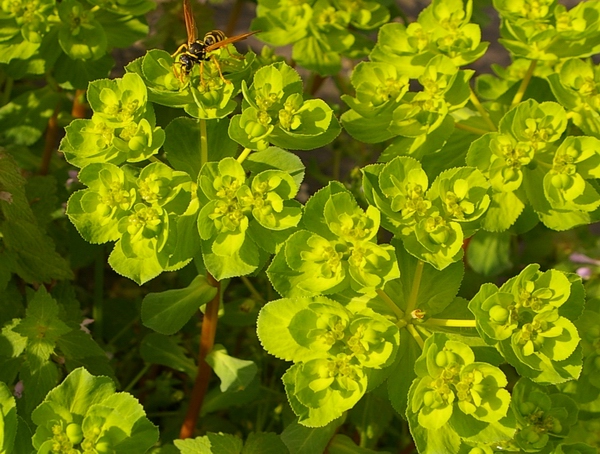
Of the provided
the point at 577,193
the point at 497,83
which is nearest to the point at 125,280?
the point at 497,83

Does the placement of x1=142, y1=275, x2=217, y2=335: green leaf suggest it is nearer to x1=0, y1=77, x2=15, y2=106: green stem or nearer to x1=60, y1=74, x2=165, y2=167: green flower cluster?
x1=60, y1=74, x2=165, y2=167: green flower cluster

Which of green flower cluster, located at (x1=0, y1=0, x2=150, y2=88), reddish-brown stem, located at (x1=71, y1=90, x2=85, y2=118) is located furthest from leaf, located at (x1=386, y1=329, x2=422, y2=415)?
reddish-brown stem, located at (x1=71, y1=90, x2=85, y2=118)

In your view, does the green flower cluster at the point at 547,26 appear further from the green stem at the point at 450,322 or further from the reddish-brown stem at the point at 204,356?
the reddish-brown stem at the point at 204,356

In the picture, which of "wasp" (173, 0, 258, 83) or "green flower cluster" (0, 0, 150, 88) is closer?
"wasp" (173, 0, 258, 83)

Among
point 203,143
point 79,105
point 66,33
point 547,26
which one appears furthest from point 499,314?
point 79,105

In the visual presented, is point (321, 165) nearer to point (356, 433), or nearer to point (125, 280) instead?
point (125, 280)

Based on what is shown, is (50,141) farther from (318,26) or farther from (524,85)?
(524,85)
